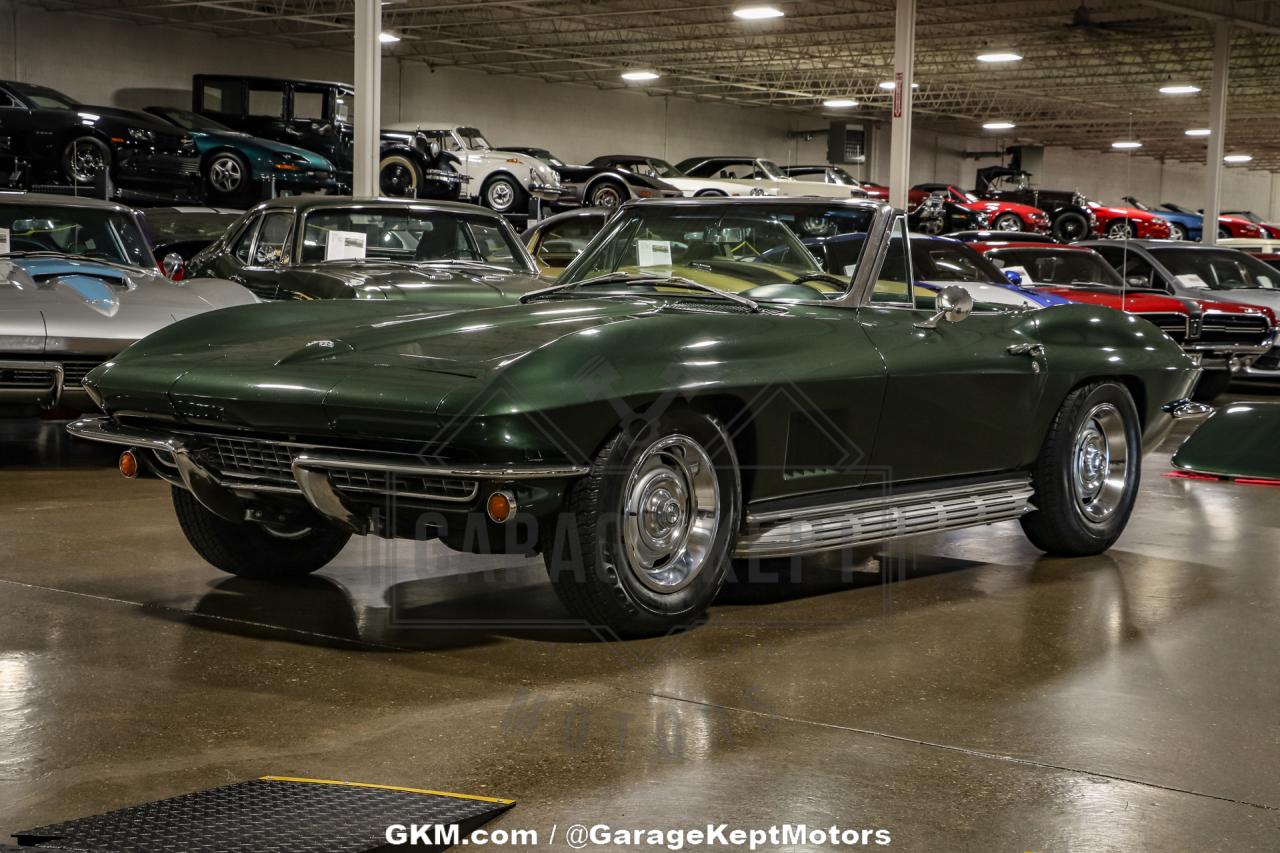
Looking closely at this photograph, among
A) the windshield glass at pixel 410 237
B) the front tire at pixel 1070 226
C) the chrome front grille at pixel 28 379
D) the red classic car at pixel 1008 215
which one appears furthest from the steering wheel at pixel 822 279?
the front tire at pixel 1070 226

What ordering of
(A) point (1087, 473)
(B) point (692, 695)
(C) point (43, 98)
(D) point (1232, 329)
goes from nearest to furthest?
(B) point (692, 695) → (A) point (1087, 473) → (D) point (1232, 329) → (C) point (43, 98)

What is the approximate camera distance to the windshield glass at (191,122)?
18.7 m

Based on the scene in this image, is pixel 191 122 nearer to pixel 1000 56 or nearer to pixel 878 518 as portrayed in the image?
pixel 878 518

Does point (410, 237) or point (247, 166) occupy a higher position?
point (247, 166)

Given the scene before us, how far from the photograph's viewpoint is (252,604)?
4863 millimetres

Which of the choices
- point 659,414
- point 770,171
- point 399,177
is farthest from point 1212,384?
point 770,171

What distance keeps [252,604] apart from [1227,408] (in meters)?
3.47

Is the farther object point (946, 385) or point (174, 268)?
point (174, 268)

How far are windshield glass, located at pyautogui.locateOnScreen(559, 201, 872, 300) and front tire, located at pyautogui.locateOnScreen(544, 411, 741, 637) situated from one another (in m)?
0.95

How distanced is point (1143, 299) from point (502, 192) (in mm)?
11986

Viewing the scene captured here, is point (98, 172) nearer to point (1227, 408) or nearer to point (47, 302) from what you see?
point (47, 302)

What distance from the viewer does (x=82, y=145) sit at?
1678 centimetres

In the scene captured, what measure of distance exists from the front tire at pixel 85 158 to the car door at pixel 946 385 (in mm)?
13317

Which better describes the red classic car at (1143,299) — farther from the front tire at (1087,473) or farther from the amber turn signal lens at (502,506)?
the amber turn signal lens at (502,506)
